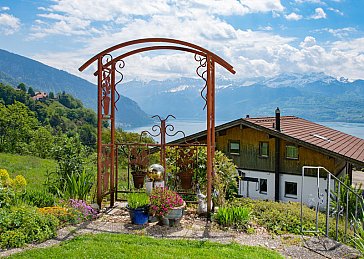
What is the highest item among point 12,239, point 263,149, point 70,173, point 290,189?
point 263,149

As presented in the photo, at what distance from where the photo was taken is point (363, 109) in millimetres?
190500

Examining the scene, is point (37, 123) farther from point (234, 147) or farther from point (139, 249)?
point (139, 249)

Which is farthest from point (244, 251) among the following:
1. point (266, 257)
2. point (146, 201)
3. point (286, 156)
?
point (286, 156)

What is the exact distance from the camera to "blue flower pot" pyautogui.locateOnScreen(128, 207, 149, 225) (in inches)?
261

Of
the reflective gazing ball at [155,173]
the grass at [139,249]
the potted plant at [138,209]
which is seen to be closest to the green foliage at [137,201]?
the potted plant at [138,209]

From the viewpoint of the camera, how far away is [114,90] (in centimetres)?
796

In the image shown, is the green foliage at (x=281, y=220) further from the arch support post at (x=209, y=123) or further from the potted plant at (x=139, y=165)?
the potted plant at (x=139, y=165)

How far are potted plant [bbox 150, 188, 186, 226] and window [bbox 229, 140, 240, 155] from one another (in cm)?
1498

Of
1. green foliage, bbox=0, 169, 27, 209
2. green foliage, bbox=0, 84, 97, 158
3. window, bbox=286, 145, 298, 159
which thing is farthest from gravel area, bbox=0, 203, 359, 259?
window, bbox=286, 145, 298, 159

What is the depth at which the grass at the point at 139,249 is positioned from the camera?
16.4ft

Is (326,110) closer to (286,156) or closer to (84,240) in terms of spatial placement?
(286,156)

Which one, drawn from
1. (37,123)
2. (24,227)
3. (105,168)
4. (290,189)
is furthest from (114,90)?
(37,123)

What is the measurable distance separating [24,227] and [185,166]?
3.53 metres

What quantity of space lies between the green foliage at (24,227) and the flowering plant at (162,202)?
1.55m
